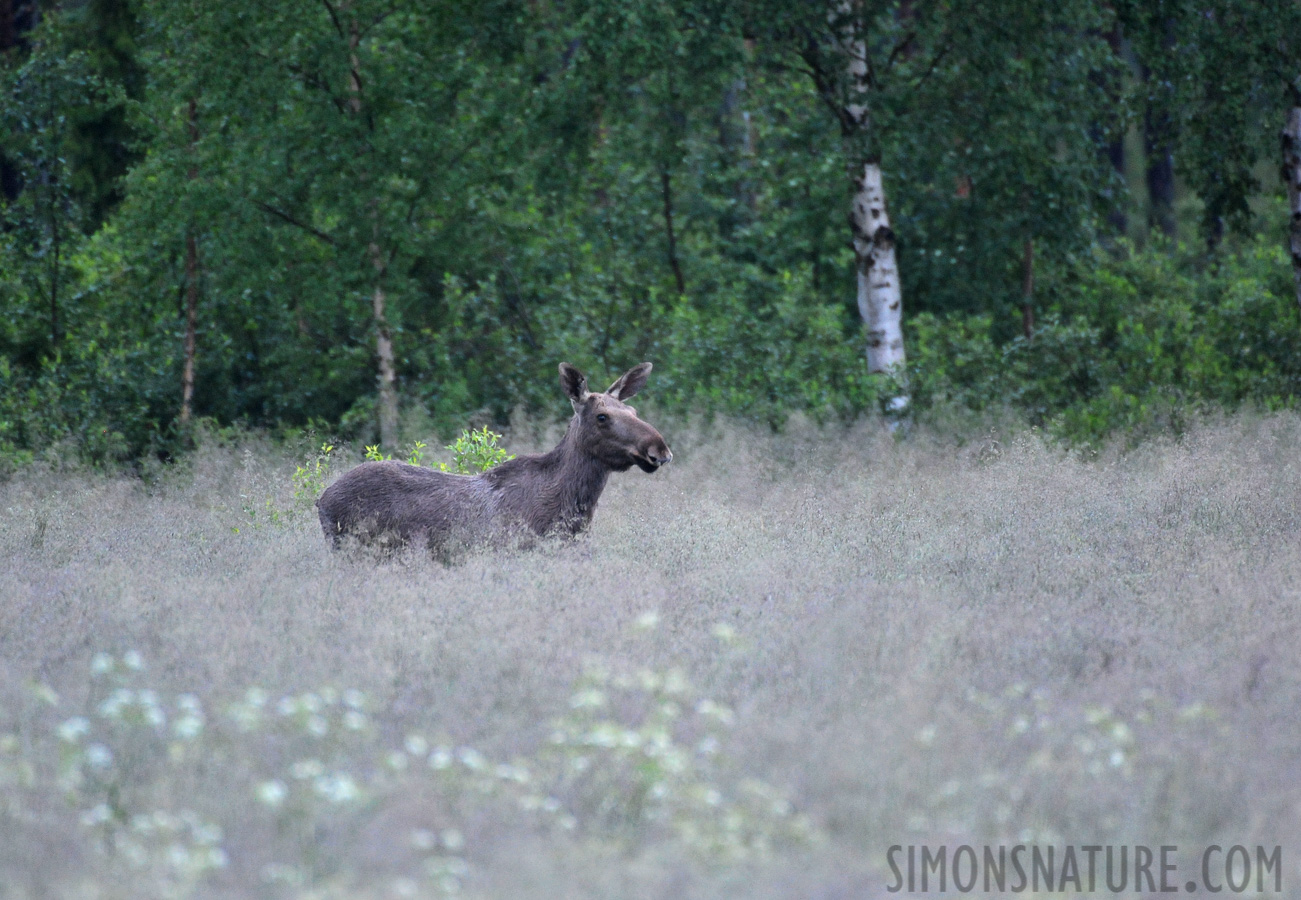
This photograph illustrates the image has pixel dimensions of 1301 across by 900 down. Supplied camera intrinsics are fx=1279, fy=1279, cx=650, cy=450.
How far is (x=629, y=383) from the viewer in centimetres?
1041

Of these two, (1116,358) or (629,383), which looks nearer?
(629,383)

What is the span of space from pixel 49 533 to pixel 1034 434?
961cm

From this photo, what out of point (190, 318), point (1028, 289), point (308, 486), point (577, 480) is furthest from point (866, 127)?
point (190, 318)

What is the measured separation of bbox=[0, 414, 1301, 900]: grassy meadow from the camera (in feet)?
14.5

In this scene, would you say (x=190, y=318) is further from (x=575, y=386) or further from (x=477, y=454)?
(x=575, y=386)

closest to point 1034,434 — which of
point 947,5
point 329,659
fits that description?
point 947,5

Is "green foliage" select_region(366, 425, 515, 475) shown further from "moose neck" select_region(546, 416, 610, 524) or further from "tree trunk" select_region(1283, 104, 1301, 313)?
"tree trunk" select_region(1283, 104, 1301, 313)

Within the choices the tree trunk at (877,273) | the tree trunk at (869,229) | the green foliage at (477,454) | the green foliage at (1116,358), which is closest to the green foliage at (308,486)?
the green foliage at (477,454)

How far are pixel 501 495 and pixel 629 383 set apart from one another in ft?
4.77

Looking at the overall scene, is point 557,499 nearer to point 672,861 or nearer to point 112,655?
point 112,655

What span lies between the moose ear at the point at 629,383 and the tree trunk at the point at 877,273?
612cm

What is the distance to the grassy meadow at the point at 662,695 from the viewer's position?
4.41 metres

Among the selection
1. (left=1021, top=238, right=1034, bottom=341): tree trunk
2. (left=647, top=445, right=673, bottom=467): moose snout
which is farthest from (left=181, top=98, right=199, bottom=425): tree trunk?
(left=1021, top=238, right=1034, bottom=341): tree trunk

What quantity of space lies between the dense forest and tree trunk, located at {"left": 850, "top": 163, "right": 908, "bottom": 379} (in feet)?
0.10
